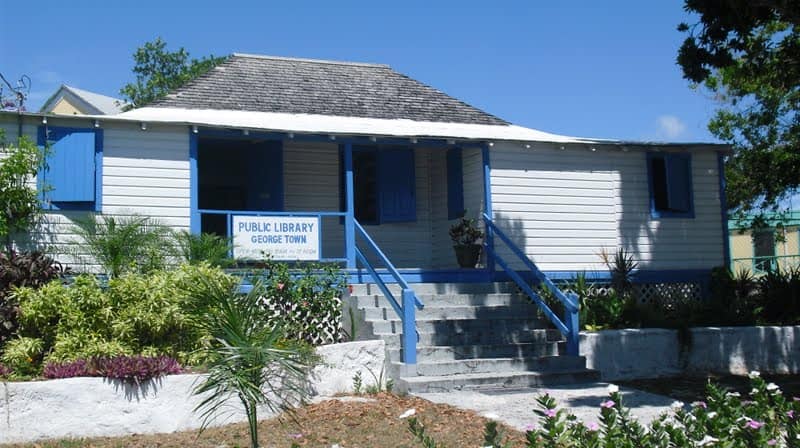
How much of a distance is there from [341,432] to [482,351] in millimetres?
3881

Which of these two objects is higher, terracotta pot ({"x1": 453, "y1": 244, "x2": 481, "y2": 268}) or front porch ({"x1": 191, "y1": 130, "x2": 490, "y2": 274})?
front porch ({"x1": 191, "y1": 130, "x2": 490, "y2": 274})

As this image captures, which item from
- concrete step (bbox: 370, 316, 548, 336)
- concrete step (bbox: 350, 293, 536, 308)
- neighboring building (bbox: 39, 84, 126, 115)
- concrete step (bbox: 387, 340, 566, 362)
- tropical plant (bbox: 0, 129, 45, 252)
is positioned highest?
neighboring building (bbox: 39, 84, 126, 115)

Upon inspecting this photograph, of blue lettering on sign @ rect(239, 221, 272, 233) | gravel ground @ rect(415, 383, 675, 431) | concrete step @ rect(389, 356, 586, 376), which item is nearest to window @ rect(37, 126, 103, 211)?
blue lettering on sign @ rect(239, 221, 272, 233)

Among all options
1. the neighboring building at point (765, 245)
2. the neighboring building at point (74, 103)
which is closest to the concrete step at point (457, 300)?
the neighboring building at point (765, 245)

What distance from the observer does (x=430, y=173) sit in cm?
1712

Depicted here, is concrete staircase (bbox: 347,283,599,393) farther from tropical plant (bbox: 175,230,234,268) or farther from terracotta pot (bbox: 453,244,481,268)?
tropical plant (bbox: 175,230,234,268)

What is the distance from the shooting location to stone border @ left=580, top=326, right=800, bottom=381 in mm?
12602

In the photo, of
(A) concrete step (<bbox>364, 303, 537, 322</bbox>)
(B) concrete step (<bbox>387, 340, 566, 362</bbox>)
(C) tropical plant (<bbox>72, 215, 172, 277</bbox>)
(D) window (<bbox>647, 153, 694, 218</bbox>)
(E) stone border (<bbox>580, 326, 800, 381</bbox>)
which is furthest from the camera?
(D) window (<bbox>647, 153, 694, 218</bbox>)

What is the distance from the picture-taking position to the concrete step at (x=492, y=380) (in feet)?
35.7

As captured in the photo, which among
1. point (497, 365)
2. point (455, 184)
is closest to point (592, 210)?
point (455, 184)

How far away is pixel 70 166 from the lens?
12.5 m

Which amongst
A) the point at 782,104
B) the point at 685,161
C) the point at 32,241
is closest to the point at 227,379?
the point at 32,241

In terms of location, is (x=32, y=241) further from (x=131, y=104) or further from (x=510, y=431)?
(x=131, y=104)

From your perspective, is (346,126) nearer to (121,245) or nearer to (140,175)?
(140,175)
